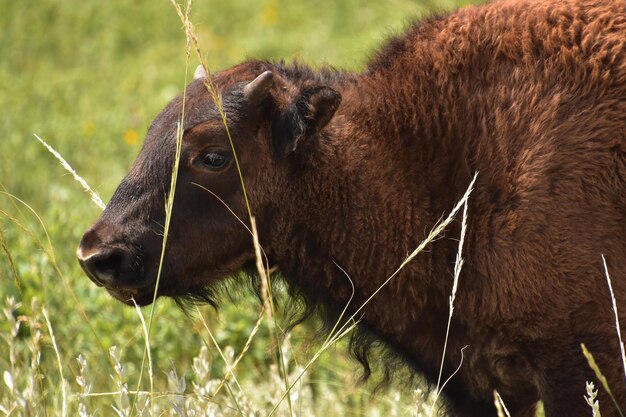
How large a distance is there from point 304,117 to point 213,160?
443 mm

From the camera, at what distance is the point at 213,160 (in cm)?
465

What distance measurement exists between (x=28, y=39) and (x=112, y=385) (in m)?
10.3

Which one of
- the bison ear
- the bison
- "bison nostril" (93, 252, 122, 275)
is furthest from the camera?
the bison ear

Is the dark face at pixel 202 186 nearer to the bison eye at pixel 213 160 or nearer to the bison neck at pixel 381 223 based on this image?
the bison eye at pixel 213 160

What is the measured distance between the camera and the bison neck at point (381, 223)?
4.70 m

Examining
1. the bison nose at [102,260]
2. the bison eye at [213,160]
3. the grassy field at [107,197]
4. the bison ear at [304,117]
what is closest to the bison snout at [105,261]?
the bison nose at [102,260]

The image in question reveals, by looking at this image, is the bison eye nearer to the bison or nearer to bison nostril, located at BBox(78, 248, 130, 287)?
the bison

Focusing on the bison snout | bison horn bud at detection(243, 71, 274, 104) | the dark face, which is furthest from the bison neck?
the bison snout

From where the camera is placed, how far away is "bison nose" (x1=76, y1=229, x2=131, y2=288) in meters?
4.42

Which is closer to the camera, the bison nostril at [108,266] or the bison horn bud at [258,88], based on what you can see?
the bison nostril at [108,266]

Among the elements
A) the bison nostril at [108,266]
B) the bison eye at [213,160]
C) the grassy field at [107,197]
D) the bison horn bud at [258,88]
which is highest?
the bison horn bud at [258,88]

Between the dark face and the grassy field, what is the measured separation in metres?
0.24

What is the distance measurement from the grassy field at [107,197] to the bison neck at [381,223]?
1.67ft

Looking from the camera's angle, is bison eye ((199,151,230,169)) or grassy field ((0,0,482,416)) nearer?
grassy field ((0,0,482,416))
